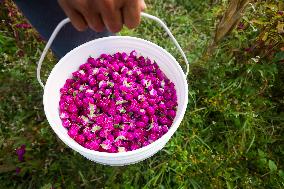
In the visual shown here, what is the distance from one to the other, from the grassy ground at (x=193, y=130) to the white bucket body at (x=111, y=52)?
286mm

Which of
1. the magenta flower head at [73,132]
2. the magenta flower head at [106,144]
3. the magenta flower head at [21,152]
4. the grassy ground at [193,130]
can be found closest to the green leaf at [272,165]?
the grassy ground at [193,130]

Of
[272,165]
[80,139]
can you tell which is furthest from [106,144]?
[272,165]

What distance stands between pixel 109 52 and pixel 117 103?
307mm

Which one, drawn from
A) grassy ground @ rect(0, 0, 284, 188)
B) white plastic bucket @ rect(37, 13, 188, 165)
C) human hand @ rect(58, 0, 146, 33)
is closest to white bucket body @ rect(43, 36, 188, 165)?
white plastic bucket @ rect(37, 13, 188, 165)

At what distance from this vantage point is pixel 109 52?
1708 mm

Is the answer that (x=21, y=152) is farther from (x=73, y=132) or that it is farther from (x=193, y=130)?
(x=193, y=130)

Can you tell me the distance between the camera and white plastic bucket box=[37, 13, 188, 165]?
1.35m

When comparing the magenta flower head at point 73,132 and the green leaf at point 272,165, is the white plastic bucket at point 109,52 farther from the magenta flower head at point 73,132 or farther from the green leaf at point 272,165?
the green leaf at point 272,165

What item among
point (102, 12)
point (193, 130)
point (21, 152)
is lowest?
point (193, 130)

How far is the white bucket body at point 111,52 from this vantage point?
135cm

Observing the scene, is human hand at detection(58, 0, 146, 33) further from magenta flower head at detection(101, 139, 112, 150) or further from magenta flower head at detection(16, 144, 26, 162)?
magenta flower head at detection(16, 144, 26, 162)

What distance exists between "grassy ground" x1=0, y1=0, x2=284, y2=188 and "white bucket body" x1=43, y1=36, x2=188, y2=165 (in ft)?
0.94

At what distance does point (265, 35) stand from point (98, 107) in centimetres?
90

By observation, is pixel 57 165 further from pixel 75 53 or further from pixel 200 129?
pixel 200 129
